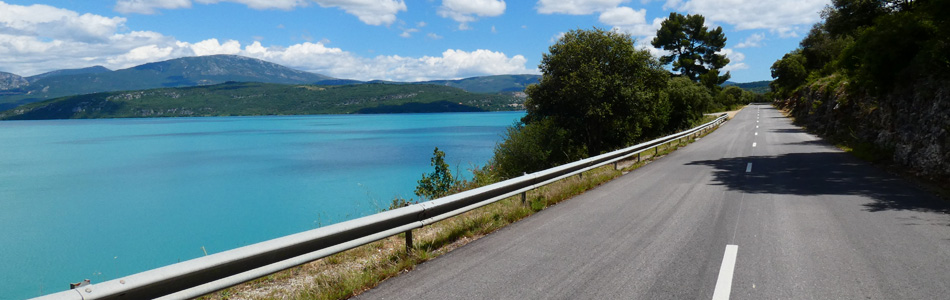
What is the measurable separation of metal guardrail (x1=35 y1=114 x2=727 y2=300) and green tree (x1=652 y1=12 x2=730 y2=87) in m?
69.1

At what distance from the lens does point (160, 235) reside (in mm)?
22078

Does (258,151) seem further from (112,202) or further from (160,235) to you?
(160,235)

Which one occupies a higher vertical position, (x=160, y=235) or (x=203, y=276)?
(x=203, y=276)

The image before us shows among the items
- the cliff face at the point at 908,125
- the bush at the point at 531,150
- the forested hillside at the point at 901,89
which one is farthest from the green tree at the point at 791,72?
the bush at the point at 531,150

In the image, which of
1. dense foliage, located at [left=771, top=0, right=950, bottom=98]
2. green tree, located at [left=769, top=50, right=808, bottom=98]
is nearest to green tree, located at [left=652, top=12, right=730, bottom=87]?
green tree, located at [left=769, top=50, right=808, bottom=98]

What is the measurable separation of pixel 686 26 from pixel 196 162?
210ft

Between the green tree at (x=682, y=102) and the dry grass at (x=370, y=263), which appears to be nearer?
the dry grass at (x=370, y=263)

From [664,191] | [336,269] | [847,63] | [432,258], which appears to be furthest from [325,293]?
[847,63]

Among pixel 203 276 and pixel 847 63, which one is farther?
pixel 847 63

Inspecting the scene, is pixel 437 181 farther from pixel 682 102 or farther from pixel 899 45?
pixel 682 102

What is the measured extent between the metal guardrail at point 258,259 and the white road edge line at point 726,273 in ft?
10.6

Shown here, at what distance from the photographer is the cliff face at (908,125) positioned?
11117 millimetres

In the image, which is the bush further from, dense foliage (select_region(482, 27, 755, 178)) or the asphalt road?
the asphalt road

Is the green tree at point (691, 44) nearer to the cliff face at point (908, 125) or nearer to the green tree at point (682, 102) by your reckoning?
the green tree at point (682, 102)
